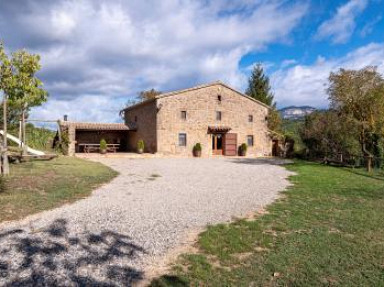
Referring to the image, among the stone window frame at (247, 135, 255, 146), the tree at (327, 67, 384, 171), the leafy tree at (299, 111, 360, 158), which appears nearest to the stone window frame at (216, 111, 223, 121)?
the stone window frame at (247, 135, 255, 146)

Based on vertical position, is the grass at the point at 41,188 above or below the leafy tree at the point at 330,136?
below

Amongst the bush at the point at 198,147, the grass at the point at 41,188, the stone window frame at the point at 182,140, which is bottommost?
the grass at the point at 41,188

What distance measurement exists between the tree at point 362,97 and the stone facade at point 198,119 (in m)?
10.6

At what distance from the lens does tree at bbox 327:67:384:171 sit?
18.8 meters

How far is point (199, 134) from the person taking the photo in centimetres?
2805

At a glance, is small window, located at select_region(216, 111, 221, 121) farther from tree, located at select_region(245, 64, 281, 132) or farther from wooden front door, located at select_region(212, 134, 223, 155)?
tree, located at select_region(245, 64, 281, 132)

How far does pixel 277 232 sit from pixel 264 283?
2.20 m

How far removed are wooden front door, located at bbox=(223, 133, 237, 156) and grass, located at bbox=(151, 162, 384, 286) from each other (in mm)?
Result: 20441

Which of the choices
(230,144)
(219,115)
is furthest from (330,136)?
(219,115)

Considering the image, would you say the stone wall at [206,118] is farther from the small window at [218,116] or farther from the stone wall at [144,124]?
the stone wall at [144,124]

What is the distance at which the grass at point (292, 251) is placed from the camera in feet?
14.2

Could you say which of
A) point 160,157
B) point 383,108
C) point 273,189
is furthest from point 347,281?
point 160,157

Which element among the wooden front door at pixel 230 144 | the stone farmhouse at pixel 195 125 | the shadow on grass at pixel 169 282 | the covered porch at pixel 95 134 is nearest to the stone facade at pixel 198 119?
the stone farmhouse at pixel 195 125

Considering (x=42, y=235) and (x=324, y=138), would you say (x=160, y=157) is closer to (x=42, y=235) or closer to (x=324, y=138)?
(x=324, y=138)
